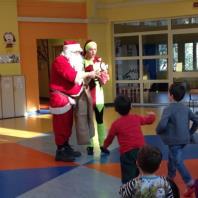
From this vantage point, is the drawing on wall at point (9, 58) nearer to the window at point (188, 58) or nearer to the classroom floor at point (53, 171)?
the classroom floor at point (53, 171)

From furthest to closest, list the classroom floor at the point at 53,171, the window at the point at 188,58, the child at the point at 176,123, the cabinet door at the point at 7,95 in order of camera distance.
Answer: the window at the point at 188,58, the cabinet door at the point at 7,95, the classroom floor at the point at 53,171, the child at the point at 176,123

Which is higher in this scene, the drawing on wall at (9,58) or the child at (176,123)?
the drawing on wall at (9,58)

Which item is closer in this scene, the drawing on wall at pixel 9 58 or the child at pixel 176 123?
the child at pixel 176 123

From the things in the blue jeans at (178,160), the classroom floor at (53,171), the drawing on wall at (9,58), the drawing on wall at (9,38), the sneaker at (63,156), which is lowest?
the classroom floor at (53,171)

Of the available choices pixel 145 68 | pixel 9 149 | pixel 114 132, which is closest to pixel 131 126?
pixel 114 132

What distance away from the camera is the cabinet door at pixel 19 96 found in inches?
436

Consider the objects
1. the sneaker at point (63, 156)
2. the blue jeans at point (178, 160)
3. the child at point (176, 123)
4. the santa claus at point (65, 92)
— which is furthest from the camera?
the sneaker at point (63, 156)

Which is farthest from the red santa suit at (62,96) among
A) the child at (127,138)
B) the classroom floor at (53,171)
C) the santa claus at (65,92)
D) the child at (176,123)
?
the child at (127,138)

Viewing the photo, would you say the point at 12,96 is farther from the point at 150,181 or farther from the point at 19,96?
the point at 150,181

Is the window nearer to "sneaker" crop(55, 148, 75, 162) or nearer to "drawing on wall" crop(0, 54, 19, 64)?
"drawing on wall" crop(0, 54, 19, 64)

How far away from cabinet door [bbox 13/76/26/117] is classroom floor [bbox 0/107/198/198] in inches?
133

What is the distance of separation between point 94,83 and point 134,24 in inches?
278

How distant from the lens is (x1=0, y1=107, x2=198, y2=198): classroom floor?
4.45 meters

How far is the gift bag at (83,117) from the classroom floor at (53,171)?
34 cm
